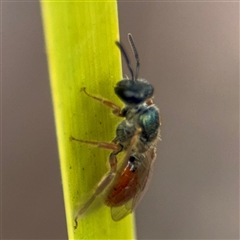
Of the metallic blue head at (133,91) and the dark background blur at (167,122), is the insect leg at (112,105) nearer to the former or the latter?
the metallic blue head at (133,91)

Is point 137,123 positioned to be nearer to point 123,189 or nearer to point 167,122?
point 123,189

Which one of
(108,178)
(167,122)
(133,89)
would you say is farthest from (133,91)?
(167,122)

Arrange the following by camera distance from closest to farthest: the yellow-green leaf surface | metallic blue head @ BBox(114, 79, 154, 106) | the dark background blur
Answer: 1. the yellow-green leaf surface
2. metallic blue head @ BBox(114, 79, 154, 106)
3. the dark background blur

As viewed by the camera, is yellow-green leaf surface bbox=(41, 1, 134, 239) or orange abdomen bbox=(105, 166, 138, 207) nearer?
yellow-green leaf surface bbox=(41, 1, 134, 239)

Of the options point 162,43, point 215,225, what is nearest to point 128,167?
point 162,43

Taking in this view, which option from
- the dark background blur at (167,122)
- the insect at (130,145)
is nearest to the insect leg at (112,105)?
the insect at (130,145)

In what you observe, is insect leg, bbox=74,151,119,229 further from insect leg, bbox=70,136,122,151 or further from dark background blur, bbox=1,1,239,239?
dark background blur, bbox=1,1,239,239

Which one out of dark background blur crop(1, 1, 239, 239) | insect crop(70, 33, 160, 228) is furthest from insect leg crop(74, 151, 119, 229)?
dark background blur crop(1, 1, 239, 239)
